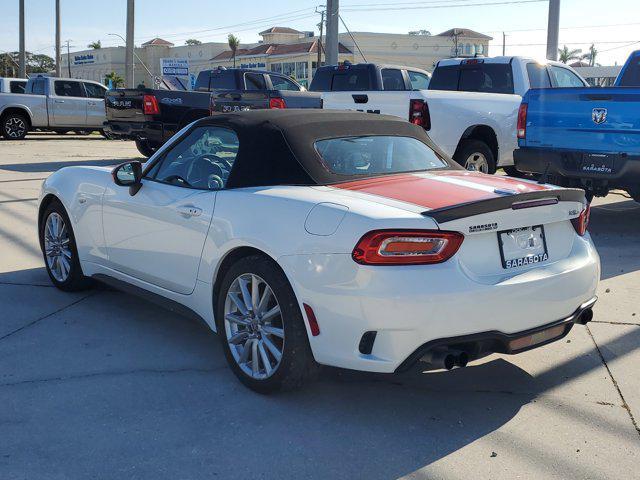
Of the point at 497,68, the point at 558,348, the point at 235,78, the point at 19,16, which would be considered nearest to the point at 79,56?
the point at 19,16

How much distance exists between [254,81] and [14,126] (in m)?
9.31

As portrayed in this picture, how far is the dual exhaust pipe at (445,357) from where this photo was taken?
3.49m

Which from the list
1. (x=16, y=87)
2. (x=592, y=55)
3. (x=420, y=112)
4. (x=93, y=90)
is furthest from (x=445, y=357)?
(x=592, y=55)

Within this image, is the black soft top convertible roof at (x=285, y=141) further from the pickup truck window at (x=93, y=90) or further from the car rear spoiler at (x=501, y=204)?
the pickup truck window at (x=93, y=90)

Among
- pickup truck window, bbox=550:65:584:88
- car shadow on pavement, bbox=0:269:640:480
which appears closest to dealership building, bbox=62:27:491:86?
pickup truck window, bbox=550:65:584:88

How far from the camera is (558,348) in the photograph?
4824 mm

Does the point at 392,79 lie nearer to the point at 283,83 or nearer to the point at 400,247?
the point at 283,83

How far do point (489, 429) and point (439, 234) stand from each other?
1.03m

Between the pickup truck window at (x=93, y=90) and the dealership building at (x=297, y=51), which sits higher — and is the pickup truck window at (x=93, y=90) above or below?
below

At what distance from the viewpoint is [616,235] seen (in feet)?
28.0

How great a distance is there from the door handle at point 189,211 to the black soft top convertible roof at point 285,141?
0.80ft

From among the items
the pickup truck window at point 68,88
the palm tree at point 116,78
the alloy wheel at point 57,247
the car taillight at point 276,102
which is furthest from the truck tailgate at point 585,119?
the palm tree at point 116,78

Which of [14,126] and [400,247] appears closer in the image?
[400,247]

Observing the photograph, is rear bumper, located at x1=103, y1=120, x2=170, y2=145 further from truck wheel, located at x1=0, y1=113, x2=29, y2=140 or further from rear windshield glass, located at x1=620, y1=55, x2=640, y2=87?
rear windshield glass, located at x1=620, y1=55, x2=640, y2=87
